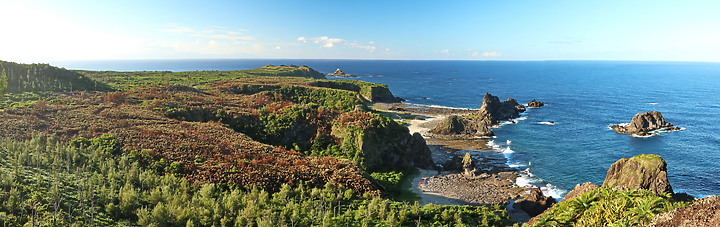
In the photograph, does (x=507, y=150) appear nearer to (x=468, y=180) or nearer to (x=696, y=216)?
(x=468, y=180)

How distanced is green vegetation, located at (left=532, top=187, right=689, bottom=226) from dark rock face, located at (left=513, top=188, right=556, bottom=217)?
12.8 metres

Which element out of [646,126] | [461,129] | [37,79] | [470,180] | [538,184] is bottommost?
[538,184]

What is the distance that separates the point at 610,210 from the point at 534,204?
72.0ft

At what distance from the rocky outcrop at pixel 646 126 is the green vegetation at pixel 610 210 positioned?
7033 cm

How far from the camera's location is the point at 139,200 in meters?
29.7

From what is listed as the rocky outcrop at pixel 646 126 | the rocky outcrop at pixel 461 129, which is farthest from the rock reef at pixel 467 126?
the rocky outcrop at pixel 646 126

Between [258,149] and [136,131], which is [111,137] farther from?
[258,149]

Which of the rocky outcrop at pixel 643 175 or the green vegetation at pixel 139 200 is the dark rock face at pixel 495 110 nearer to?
the rocky outcrop at pixel 643 175

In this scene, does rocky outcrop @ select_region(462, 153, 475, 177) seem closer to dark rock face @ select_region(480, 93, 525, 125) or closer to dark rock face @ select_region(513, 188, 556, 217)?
dark rock face @ select_region(513, 188, 556, 217)

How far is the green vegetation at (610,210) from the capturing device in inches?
822

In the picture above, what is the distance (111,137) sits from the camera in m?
40.8

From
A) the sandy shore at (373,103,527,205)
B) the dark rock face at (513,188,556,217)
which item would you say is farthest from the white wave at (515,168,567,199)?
the dark rock face at (513,188,556,217)

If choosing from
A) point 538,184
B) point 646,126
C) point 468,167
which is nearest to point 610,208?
point 538,184

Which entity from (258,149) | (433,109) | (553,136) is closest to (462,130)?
(553,136)
